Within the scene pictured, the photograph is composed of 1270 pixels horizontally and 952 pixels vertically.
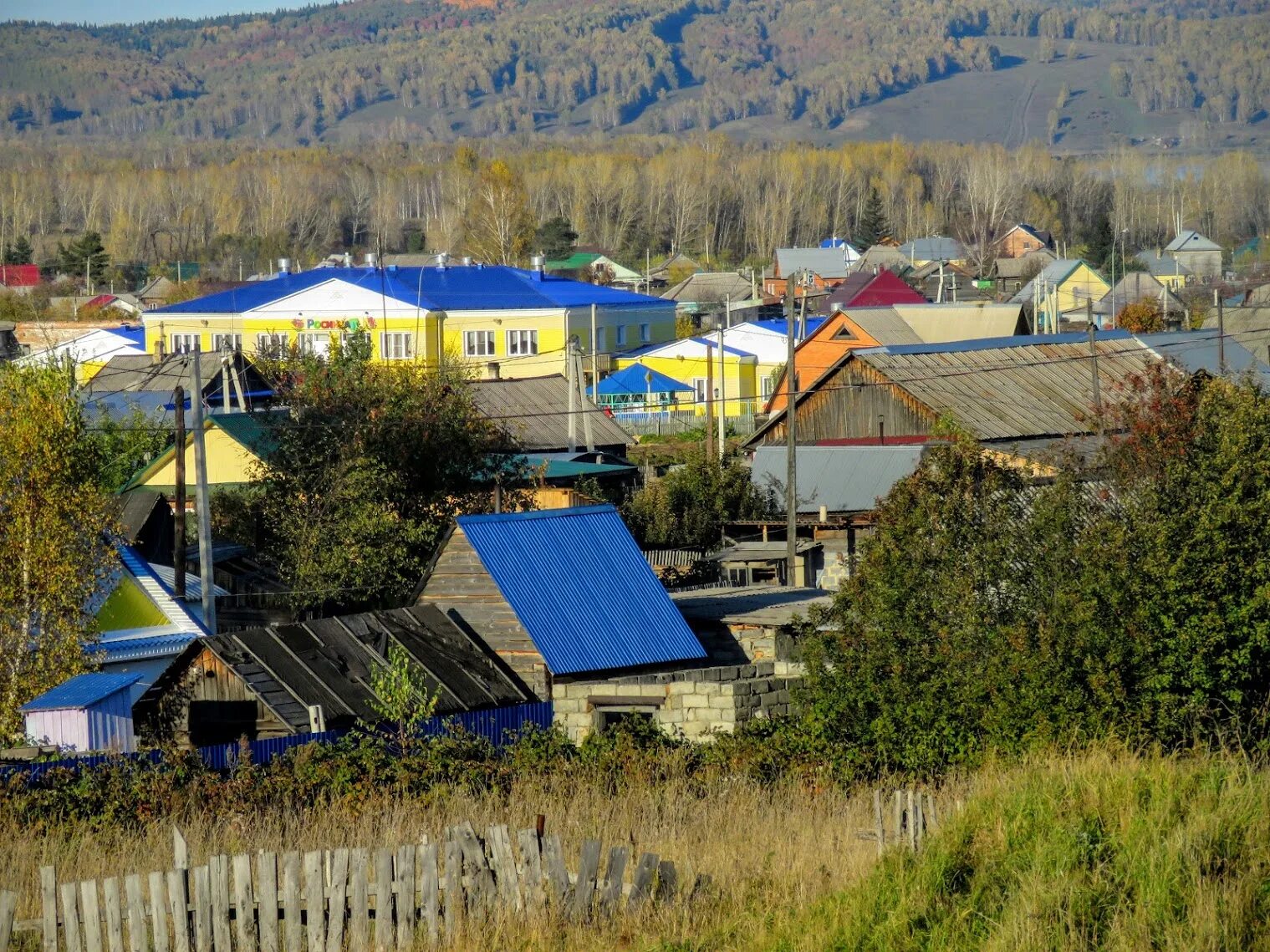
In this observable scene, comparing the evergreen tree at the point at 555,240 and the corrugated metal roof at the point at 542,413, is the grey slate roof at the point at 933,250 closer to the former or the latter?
the evergreen tree at the point at 555,240

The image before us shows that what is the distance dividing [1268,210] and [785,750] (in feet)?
389

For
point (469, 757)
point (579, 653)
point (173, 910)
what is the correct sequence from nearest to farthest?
point (173, 910) → point (469, 757) → point (579, 653)

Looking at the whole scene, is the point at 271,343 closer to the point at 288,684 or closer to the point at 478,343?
the point at 478,343

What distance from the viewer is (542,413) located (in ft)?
108

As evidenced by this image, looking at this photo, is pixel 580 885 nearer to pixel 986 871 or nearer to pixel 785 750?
pixel 986 871

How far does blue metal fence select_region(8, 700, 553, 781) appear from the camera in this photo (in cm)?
1179

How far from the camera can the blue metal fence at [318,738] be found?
11.8m

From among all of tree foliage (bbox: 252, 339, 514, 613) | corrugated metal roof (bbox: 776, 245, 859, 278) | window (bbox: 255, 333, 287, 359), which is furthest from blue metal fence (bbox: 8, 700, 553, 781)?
corrugated metal roof (bbox: 776, 245, 859, 278)

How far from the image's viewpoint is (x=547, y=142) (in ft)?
584

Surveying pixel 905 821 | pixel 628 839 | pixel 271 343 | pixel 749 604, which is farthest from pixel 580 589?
pixel 271 343

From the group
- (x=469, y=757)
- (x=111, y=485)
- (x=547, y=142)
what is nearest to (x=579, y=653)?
(x=469, y=757)

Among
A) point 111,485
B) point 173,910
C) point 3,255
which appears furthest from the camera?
point 3,255

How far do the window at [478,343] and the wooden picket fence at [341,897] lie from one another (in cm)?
4002

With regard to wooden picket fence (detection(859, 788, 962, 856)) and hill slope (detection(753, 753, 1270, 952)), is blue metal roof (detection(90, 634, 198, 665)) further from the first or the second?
hill slope (detection(753, 753, 1270, 952))
